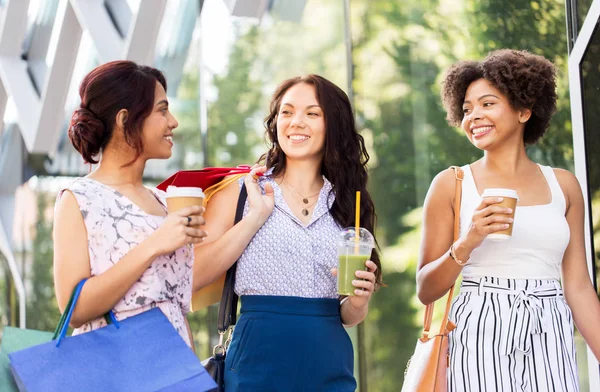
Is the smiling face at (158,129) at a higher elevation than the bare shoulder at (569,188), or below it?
higher

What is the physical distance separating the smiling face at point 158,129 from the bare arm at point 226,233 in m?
0.34

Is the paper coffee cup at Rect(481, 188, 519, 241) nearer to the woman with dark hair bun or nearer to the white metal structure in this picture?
the woman with dark hair bun

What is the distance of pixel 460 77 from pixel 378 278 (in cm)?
85

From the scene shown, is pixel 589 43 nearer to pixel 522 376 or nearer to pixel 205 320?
pixel 522 376

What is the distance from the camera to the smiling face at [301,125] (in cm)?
315

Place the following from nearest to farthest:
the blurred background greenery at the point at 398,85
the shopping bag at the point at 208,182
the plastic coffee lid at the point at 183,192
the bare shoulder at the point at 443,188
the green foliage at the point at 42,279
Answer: the plastic coffee lid at the point at 183,192 < the shopping bag at the point at 208,182 < the bare shoulder at the point at 443,188 < the blurred background greenery at the point at 398,85 < the green foliage at the point at 42,279

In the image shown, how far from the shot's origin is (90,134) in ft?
8.84

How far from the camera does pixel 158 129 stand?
9.14 ft

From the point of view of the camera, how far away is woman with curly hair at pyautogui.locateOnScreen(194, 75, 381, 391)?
290 cm

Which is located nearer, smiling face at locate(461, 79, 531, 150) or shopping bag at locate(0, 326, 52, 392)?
shopping bag at locate(0, 326, 52, 392)

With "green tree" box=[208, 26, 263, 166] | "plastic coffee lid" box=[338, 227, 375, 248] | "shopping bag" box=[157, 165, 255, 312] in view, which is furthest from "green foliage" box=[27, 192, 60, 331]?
"plastic coffee lid" box=[338, 227, 375, 248]

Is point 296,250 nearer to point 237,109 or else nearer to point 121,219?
point 121,219

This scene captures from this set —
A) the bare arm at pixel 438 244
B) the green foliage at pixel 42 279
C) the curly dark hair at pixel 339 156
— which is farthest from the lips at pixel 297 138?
the green foliage at pixel 42 279

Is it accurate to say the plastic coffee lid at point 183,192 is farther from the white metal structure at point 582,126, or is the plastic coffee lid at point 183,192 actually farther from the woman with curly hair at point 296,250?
the white metal structure at point 582,126
